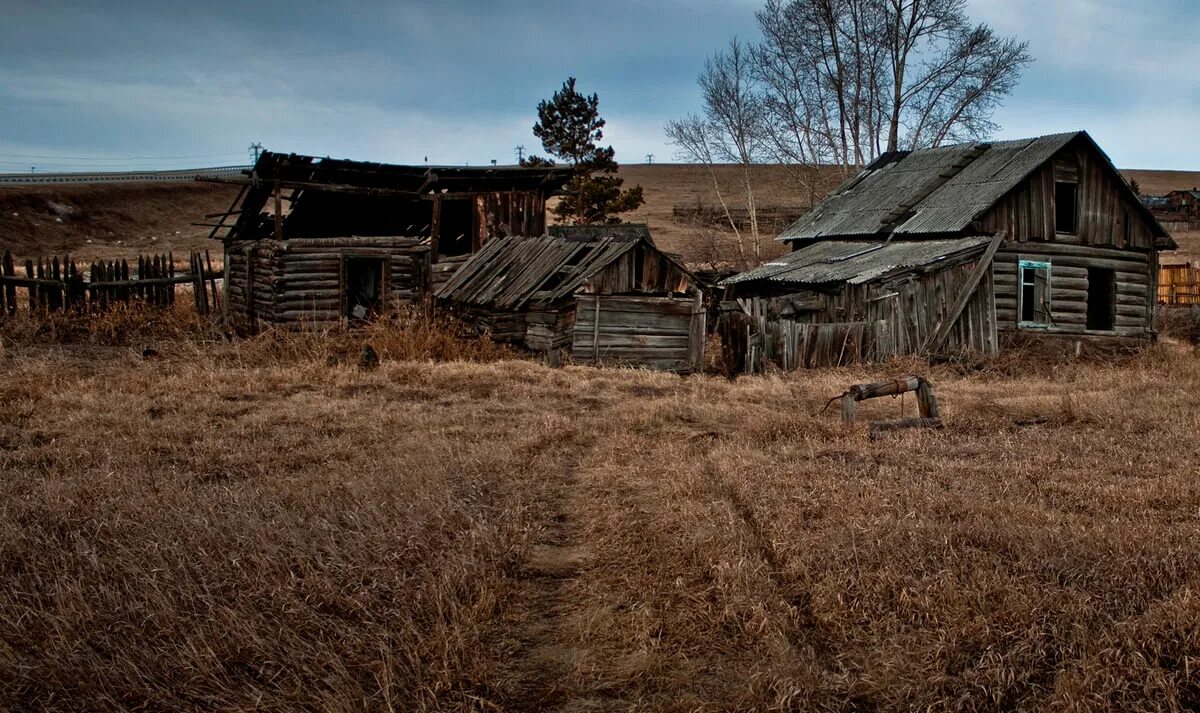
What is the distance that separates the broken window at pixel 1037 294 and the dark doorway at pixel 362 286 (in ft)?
47.9

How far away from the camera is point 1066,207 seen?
21.9 m

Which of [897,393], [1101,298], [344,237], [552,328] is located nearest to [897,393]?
[897,393]

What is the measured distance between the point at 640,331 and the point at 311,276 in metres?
7.84

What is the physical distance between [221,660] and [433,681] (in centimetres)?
Answer: 101

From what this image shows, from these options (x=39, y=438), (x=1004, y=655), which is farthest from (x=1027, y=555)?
(x=39, y=438)

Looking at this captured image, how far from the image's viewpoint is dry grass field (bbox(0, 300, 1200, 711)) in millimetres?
3893

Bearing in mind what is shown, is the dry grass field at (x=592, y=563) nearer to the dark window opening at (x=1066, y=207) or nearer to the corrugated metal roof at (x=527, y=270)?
the corrugated metal roof at (x=527, y=270)

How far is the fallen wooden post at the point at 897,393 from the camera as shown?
9.76 meters

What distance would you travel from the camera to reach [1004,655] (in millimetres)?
4016

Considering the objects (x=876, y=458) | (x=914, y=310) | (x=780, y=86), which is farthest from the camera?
(x=780, y=86)

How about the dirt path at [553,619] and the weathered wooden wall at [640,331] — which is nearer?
the dirt path at [553,619]

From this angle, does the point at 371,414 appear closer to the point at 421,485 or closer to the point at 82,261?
the point at 421,485

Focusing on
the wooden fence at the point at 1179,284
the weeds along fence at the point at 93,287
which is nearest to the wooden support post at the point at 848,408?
the weeds along fence at the point at 93,287

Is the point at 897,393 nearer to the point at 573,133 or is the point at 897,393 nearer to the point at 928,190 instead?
the point at 928,190
